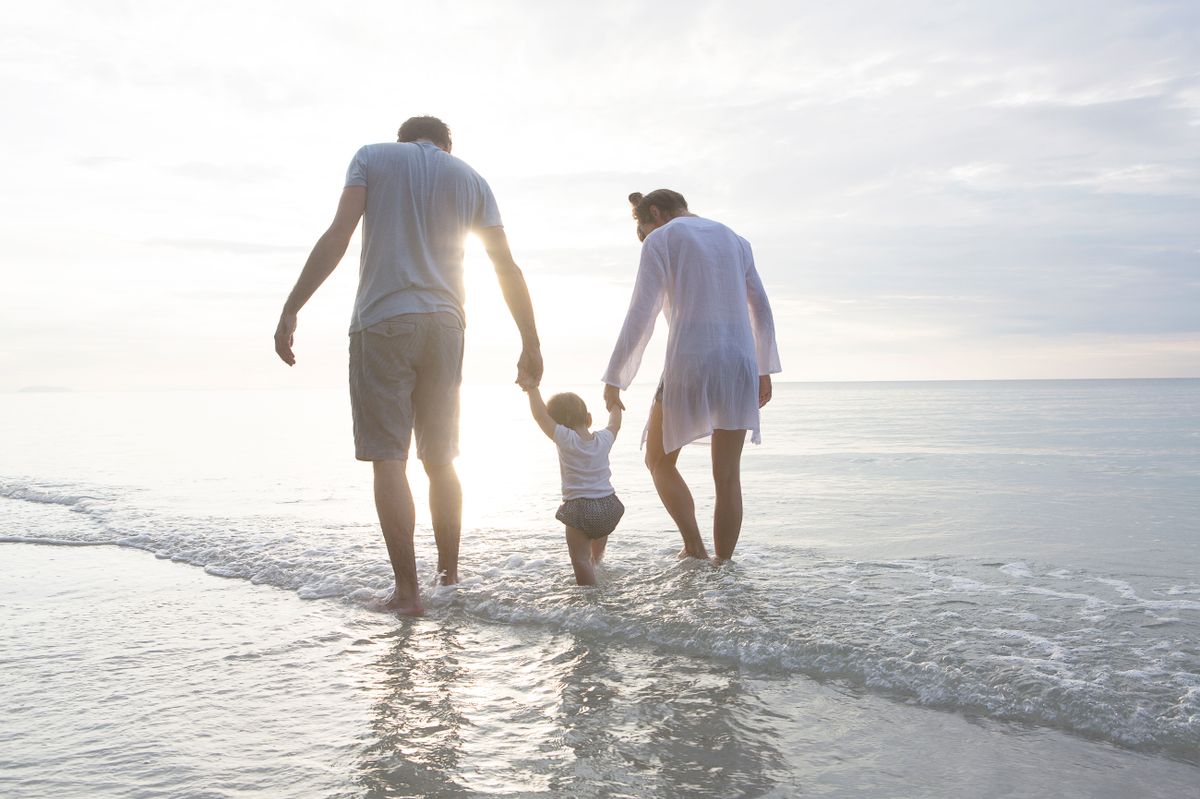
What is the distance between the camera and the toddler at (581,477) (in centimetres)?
433

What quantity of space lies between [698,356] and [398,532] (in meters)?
1.88

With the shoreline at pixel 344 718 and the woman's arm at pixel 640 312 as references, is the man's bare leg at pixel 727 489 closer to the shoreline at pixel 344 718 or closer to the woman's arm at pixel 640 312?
the woman's arm at pixel 640 312

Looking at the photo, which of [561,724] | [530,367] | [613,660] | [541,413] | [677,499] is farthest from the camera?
[677,499]

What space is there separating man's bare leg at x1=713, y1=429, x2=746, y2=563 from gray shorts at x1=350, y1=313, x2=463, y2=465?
5.09 feet

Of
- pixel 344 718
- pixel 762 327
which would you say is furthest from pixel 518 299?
pixel 344 718

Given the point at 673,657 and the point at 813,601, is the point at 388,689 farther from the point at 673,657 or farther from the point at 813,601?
the point at 813,601

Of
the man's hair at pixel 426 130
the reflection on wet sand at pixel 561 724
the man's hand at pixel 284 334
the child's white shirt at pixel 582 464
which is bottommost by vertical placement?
the reflection on wet sand at pixel 561 724

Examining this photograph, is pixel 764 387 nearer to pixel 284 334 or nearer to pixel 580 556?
pixel 580 556

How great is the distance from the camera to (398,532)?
397 cm

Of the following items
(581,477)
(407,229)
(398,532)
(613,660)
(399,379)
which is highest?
(407,229)

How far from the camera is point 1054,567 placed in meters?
4.77

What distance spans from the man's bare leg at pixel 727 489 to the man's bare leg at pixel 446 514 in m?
1.42

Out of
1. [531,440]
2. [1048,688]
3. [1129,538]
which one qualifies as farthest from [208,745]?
[531,440]

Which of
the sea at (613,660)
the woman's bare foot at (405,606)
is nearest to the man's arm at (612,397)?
the sea at (613,660)
